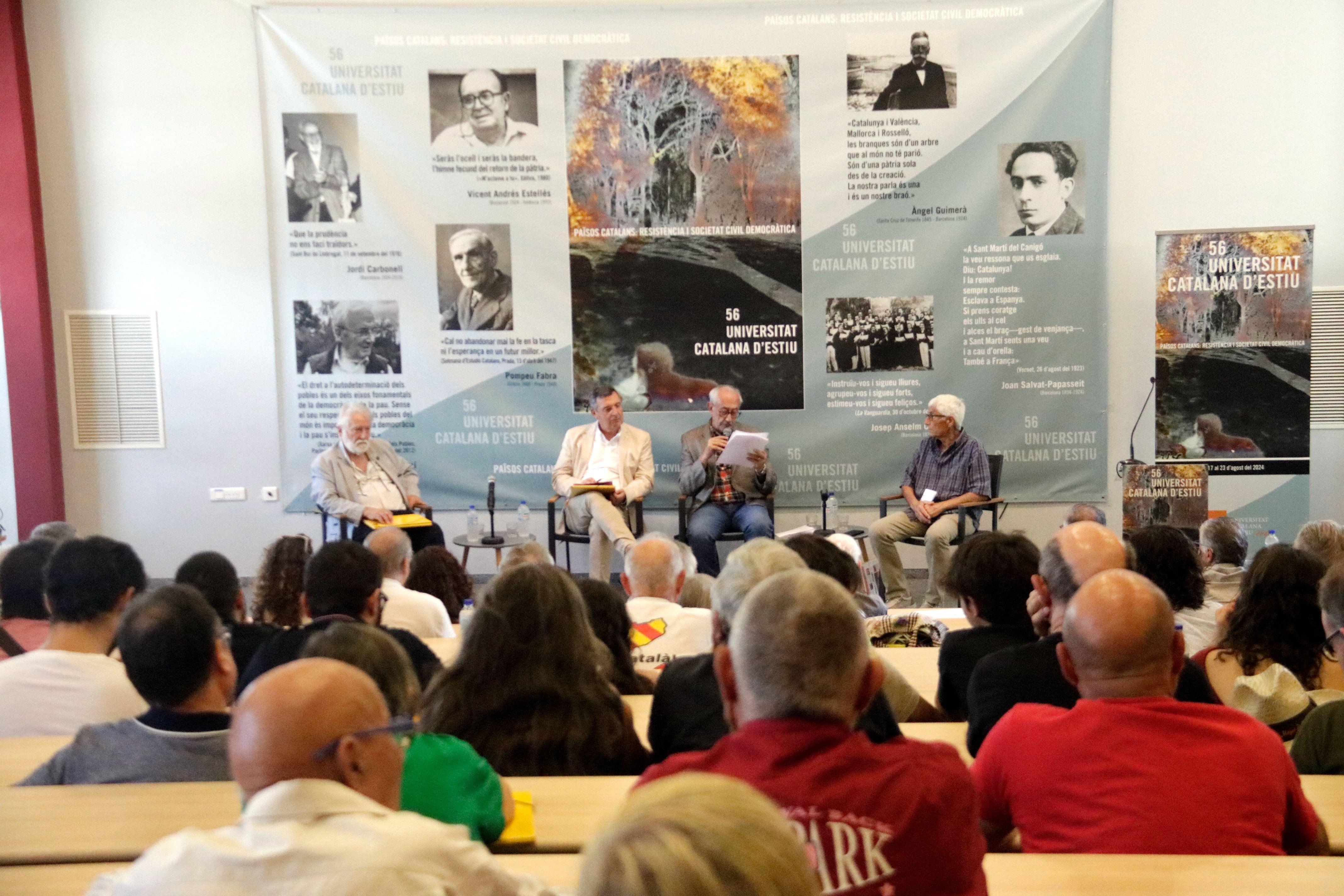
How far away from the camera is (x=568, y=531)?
20.6 ft

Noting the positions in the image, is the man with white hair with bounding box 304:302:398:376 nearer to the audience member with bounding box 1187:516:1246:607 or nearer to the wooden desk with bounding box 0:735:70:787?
the wooden desk with bounding box 0:735:70:787

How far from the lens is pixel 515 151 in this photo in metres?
6.65

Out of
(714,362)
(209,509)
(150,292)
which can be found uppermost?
(150,292)

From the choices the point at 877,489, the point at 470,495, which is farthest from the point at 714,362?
the point at 470,495

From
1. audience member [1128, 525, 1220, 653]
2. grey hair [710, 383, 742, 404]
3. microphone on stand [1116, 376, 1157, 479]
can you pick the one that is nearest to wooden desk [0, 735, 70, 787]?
audience member [1128, 525, 1220, 653]

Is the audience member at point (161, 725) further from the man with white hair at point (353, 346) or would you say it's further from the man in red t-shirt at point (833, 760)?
the man with white hair at point (353, 346)

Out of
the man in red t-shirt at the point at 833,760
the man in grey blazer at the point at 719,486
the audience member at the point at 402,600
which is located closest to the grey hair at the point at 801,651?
the man in red t-shirt at the point at 833,760

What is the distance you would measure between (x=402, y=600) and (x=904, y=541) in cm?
346

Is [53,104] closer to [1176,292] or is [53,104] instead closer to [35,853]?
[35,853]

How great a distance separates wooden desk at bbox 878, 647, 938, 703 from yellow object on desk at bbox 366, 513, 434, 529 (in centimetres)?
328

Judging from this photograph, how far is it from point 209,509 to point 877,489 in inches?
171

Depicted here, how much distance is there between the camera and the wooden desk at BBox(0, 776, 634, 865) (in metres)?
1.77

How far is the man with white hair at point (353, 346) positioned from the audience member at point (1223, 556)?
4.77m

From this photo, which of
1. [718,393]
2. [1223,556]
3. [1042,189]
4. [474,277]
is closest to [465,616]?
[1223,556]
